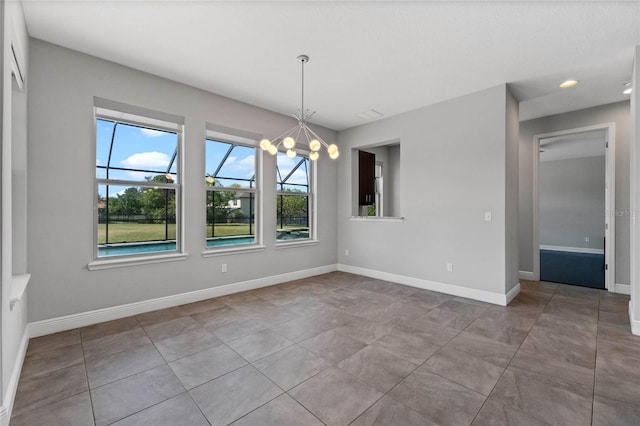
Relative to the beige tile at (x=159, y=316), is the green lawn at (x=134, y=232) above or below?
above

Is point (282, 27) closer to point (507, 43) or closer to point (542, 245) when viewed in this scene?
point (507, 43)

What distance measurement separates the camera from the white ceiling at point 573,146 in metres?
5.86

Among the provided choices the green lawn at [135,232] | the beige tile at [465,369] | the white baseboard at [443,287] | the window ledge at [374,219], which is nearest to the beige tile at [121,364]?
the green lawn at [135,232]

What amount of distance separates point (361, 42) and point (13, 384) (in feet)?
12.2

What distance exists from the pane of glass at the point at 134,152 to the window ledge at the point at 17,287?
121cm

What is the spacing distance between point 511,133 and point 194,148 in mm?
4262

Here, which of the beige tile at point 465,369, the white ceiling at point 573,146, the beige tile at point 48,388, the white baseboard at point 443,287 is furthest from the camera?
the white ceiling at point 573,146

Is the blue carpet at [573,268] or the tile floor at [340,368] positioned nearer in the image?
the tile floor at [340,368]

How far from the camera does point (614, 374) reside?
2.08 m

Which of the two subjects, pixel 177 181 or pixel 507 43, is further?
pixel 177 181

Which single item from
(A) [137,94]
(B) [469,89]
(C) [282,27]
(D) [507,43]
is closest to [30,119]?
(A) [137,94]

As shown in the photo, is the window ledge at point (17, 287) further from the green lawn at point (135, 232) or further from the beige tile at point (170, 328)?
the beige tile at point (170, 328)

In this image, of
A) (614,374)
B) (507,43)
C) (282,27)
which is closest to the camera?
→ (614,374)

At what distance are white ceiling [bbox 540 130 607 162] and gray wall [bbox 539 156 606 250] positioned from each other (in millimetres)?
319
